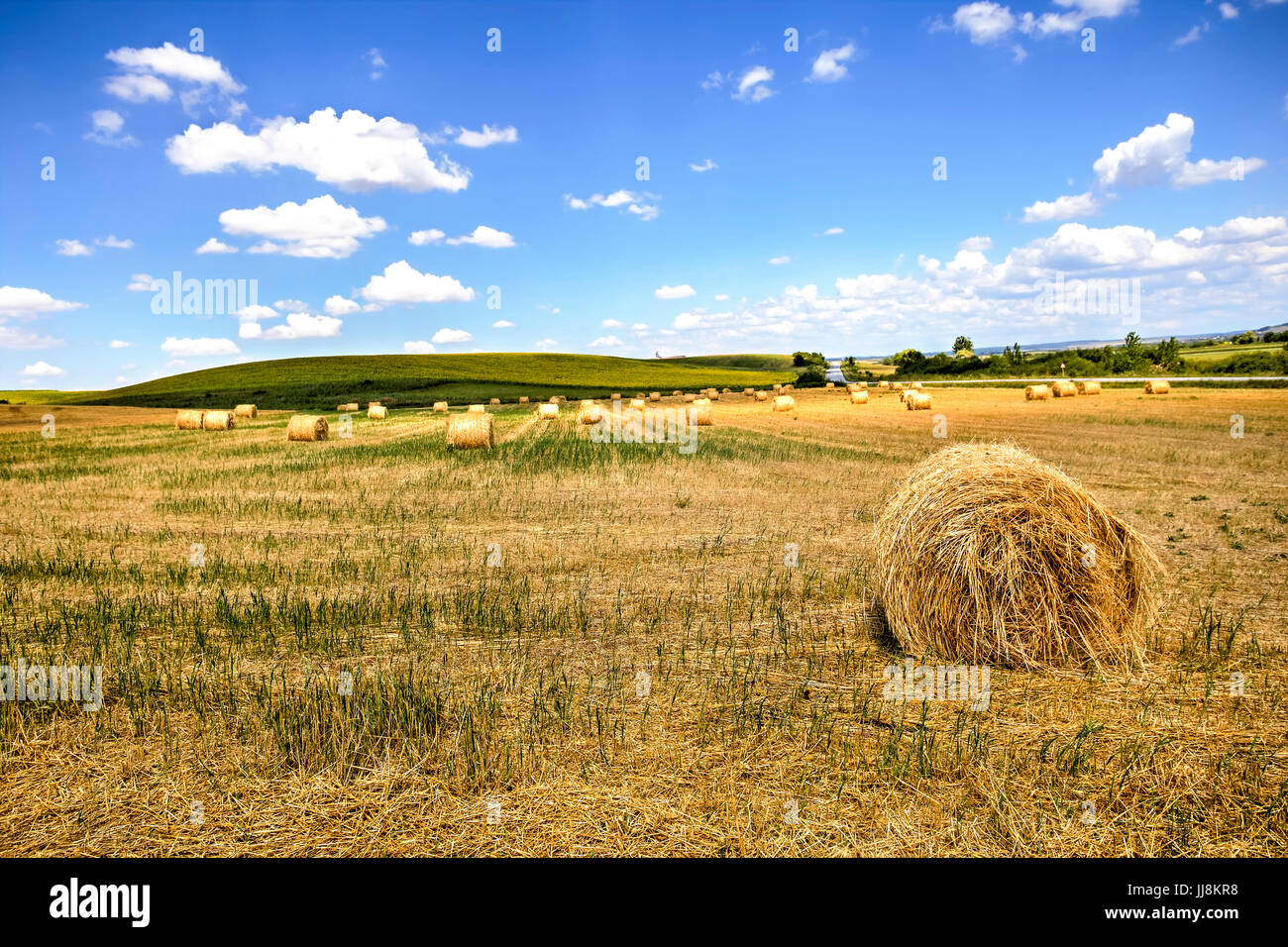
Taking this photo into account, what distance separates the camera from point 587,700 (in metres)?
6.73

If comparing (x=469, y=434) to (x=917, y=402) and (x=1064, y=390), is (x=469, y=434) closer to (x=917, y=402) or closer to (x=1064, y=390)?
(x=917, y=402)

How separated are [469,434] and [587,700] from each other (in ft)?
74.3

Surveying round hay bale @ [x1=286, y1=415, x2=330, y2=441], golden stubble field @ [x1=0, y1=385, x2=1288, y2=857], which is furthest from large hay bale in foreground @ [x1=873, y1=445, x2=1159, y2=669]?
round hay bale @ [x1=286, y1=415, x2=330, y2=441]

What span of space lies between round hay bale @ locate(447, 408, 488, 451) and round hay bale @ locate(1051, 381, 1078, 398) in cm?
4112

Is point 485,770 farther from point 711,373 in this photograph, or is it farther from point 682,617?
point 711,373

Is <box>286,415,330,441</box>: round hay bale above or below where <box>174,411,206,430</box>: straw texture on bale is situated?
below

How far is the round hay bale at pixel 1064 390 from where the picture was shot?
51531 mm

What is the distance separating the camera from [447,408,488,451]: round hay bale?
1116 inches

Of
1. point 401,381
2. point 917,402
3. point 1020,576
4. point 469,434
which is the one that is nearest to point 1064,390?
point 917,402

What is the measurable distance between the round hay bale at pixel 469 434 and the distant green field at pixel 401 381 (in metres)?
43.2

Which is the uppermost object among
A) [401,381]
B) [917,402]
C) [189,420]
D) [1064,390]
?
[401,381]

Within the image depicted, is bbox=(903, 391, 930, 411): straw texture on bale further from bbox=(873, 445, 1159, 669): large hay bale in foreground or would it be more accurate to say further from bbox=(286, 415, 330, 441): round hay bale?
bbox=(873, 445, 1159, 669): large hay bale in foreground
